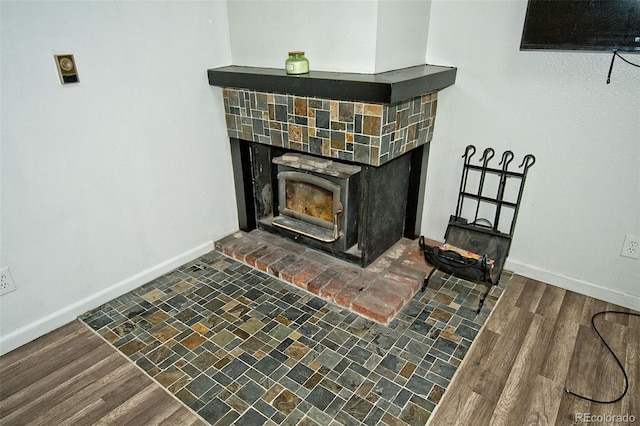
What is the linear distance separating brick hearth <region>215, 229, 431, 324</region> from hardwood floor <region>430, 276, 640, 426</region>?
468 millimetres

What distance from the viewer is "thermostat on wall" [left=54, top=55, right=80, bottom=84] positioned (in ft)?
5.86

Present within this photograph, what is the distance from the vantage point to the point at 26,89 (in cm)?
172

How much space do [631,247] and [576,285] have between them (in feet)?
1.16

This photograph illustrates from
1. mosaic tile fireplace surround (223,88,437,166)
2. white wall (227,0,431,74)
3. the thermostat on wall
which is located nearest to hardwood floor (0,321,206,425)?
the thermostat on wall

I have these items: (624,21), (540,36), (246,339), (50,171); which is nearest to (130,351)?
(246,339)

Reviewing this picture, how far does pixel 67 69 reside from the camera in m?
1.82

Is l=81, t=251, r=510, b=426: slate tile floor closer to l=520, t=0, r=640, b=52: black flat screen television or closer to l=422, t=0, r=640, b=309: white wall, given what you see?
l=422, t=0, r=640, b=309: white wall

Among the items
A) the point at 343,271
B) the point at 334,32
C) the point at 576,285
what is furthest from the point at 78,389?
the point at 576,285

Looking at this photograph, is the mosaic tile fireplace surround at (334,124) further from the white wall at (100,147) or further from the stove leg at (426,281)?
the stove leg at (426,281)

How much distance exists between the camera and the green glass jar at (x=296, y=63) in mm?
2064

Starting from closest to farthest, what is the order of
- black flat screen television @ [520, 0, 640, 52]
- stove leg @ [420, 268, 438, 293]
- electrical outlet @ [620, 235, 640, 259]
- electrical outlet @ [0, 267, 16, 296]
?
black flat screen television @ [520, 0, 640, 52]
electrical outlet @ [0, 267, 16, 296]
electrical outlet @ [620, 235, 640, 259]
stove leg @ [420, 268, 438, 293]

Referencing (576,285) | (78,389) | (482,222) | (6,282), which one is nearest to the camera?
(78,389)

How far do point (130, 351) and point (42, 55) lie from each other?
1412mm

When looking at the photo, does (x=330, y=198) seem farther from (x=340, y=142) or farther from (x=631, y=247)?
(x=631, y=247)
